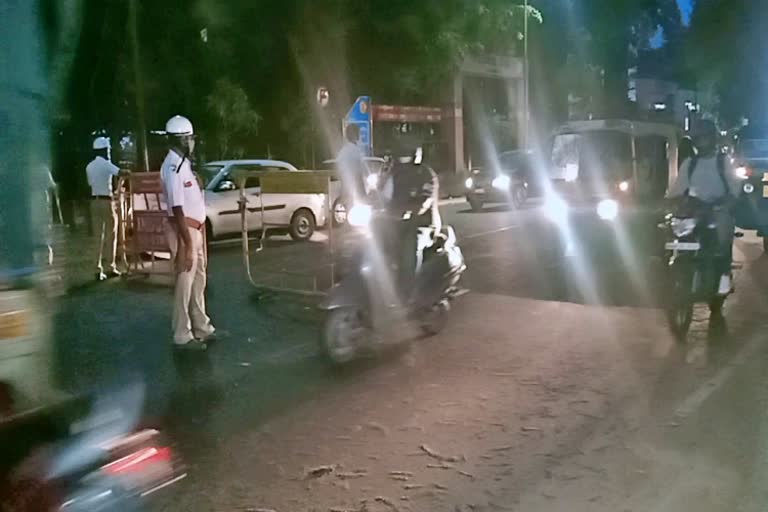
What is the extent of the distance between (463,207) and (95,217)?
14.8m

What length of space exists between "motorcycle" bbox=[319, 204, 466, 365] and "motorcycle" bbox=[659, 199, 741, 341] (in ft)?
6.65

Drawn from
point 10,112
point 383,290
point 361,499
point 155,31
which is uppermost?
point 155,31

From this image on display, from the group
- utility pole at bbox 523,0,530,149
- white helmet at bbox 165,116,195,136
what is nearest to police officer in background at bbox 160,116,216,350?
white helmet at bbox 165,116,195,136

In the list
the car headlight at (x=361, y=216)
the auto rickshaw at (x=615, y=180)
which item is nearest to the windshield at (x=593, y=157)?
the auto rickshaw at (x=615, y=180)

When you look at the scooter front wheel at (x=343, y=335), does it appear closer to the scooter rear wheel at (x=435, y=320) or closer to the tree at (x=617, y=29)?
the scooter rear wheel at (x=435, y=320)

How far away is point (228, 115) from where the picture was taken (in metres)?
24.0

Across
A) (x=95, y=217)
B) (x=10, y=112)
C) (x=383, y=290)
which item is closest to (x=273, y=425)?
(x=383, y=290)

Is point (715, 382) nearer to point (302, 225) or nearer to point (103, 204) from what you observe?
point (103, 204)

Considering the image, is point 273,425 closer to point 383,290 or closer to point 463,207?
point 383,290

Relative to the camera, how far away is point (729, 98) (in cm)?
3391

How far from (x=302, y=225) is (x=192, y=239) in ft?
31.3

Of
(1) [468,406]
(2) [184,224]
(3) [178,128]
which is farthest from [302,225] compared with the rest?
(1) [468,406]

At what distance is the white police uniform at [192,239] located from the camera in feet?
25.9

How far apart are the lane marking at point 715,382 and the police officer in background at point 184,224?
13.9ft
